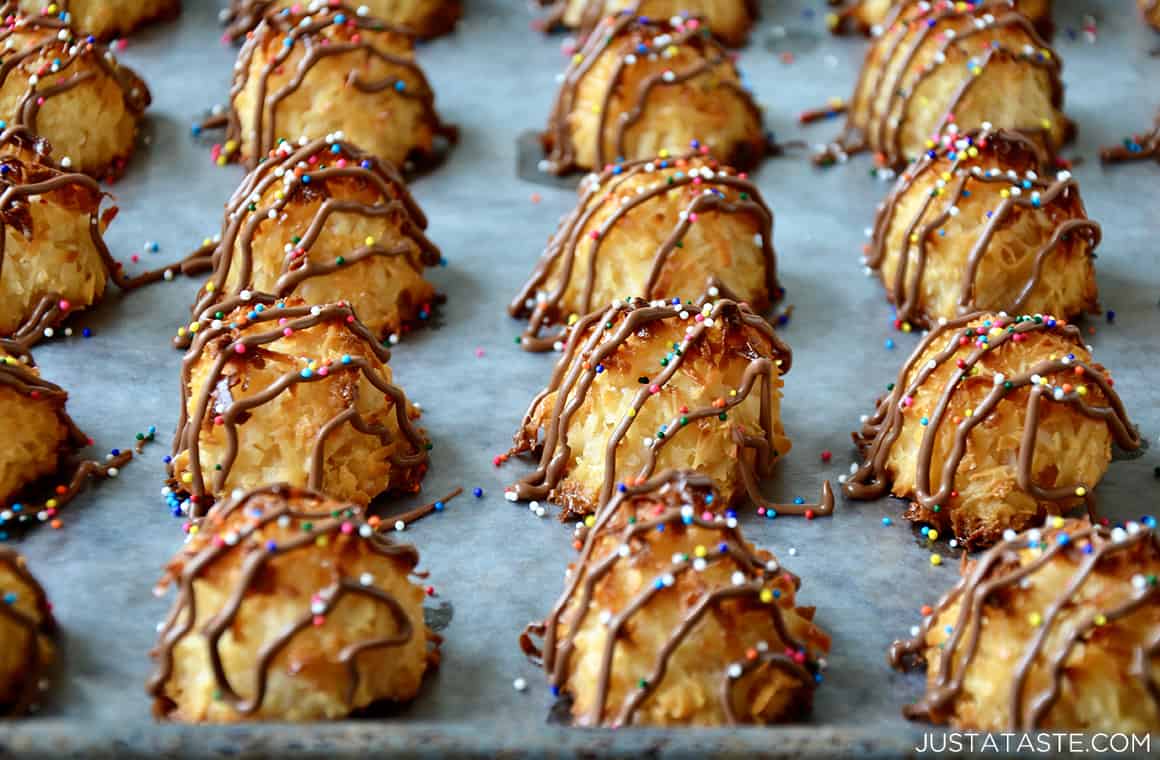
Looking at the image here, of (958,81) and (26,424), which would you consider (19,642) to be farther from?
(958,81)

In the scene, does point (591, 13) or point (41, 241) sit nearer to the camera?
point (41, 241)

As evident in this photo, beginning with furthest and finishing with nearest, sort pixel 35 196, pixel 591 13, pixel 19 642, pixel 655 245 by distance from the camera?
pixel 591 13
pixel 655 245
pixel 35 196
pixel 19 642

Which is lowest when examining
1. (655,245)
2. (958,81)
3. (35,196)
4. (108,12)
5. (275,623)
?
(275,623)

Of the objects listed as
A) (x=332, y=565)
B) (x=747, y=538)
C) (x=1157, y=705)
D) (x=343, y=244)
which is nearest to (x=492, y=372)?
(x=343, y=244)

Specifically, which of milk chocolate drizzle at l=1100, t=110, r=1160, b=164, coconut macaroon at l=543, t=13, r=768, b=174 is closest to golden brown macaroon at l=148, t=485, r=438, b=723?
coconut macaroon at l=543, t=13, r=768, b=174

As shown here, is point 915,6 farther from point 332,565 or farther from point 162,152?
point 332,565

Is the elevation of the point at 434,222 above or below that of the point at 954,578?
above

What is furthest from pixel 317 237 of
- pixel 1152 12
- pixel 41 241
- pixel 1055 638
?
pixel 1152 12
